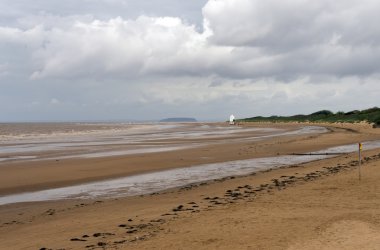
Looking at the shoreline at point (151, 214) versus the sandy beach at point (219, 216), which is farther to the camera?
the shoreline at point (151, 214)

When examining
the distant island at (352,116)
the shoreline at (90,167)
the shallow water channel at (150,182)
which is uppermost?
the distant island at (352,116)

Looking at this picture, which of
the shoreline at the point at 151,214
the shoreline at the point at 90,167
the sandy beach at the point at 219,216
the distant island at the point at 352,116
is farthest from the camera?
the distant island at the point at 352,116

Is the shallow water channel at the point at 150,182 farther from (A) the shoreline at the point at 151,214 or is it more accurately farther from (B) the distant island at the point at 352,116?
(B) the distant island at the point at 352,116

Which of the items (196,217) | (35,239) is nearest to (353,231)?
(196,217)

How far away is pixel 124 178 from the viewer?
17938 mm

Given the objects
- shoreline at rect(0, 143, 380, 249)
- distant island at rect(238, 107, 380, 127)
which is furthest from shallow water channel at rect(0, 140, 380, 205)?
distant island at rect(238, 107, 380, 127)

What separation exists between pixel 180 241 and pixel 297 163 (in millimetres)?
15009

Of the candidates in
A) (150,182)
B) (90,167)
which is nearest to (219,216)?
(150,182)

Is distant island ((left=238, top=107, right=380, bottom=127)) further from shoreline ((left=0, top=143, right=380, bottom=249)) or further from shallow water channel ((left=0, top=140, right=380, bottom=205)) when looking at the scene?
shoreline ((left=0, top=143, right=380, bottom=249))

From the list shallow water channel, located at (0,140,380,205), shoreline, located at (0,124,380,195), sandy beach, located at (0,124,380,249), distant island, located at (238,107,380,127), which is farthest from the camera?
distant island, located at (238,107,380,127)

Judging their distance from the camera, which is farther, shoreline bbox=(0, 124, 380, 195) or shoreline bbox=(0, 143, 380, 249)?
shoreline bbox=(0, 124, 380, 195)

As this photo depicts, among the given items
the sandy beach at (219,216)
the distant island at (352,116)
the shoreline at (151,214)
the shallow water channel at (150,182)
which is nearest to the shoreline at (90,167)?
the sandy beach at (219,216)

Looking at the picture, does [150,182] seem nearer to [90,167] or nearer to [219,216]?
[90,167]

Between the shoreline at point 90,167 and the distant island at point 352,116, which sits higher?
the distant island at point 352,116
